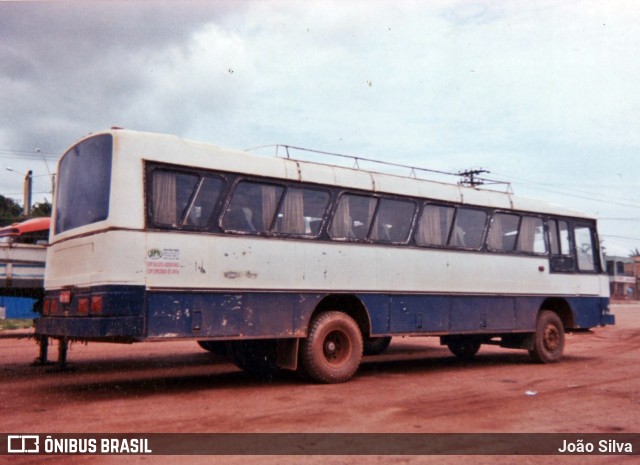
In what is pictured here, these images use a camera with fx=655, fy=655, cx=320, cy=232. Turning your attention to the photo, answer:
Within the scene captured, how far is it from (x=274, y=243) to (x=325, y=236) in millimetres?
929

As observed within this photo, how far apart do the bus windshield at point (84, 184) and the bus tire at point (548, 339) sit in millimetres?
8514

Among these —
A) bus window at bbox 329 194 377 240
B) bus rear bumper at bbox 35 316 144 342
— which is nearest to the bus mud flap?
bus window at bbox 329 194 377 240

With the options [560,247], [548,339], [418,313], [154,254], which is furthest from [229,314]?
[560,247]

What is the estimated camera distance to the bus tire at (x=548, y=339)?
494 inches

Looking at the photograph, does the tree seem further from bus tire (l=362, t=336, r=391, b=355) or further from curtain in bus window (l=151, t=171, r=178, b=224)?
curtain in bus window (l=151, t=171, r=178, b=224)

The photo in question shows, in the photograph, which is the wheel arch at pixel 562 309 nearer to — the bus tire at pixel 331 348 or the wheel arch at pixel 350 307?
the wheel arch at pixel 350 307

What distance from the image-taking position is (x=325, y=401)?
789 cm

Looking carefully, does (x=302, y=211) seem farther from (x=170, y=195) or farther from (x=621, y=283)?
(x=621, y=283)

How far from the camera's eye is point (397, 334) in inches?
400

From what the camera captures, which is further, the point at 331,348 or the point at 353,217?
the point at 353,217

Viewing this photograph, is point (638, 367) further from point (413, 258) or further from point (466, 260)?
point (413, 258)

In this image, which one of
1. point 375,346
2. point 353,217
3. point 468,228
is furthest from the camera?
point 375,346

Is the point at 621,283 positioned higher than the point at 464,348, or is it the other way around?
the point at 621,283

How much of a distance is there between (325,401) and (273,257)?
82.2 inches
